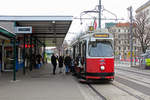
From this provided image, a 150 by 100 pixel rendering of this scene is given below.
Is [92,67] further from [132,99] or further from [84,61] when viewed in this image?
[132,99]

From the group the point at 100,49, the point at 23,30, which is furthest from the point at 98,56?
the point at 23,30

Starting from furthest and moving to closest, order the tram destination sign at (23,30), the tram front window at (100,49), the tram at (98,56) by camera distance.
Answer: the tram destination sign at (23,30) → the tram front window at (100,49) → the tram at (98,56)

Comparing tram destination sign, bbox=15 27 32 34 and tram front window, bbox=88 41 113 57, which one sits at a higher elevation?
tram destination sign, bbox=15 27 32 34

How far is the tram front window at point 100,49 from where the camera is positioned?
1305 cm

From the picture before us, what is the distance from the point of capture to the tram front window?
13047mm

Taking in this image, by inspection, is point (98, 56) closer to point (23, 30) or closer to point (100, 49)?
point (100, 49)

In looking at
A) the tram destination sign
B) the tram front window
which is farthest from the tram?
the tram destination sign

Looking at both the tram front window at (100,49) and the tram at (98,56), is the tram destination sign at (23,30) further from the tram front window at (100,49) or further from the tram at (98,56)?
the tram front window at (100,49)

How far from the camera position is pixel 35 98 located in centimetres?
881

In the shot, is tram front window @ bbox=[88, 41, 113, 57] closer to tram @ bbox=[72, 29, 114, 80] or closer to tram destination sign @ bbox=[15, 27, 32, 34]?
tram @ bbox=[72, 29, 114, 80]

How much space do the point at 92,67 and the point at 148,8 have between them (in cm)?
6025

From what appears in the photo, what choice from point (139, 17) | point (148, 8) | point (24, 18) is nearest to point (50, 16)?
point (24, 18)

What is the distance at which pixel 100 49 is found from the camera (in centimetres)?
1316

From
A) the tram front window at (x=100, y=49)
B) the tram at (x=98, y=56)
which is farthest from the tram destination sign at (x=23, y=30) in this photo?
the tram front window at (x=100, y=49)
